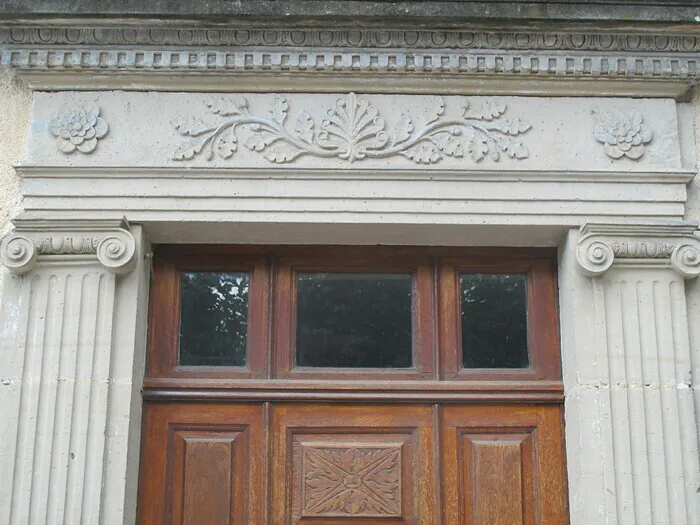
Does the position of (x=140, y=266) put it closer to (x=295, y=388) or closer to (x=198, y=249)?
(x=198, y=249)

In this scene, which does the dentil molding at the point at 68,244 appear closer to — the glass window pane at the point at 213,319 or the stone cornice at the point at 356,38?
the glass window pane at the point at 213,319

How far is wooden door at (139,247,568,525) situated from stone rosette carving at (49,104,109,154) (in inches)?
21.3

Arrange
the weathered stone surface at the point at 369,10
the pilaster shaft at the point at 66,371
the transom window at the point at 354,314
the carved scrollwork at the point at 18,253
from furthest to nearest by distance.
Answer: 1. the transom window at the point at 354,314
2. the weathered stone surface at the point at 369,10
3. the carved scrollwork at the point at 18,253
4. the pilaster shaft at the point at 66,371

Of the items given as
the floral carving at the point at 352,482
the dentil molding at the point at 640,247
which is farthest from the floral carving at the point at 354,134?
the floral carving at the point at 352,482

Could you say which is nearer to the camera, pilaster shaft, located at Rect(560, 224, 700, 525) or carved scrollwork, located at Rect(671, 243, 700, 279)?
pilaster shaft, located at Rect(560, 224, 700, 525)

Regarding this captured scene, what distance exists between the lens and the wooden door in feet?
11.8

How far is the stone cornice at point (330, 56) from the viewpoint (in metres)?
3.65

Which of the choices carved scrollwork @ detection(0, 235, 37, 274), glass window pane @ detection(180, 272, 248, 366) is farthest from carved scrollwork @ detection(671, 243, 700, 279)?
carved scrollwork @ detection(0, 235, 37, 274)

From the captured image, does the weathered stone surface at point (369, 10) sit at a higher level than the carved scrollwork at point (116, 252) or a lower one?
higher

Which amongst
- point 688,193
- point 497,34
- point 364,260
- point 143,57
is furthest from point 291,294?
point 688,193

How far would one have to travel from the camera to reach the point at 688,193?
3652 mm

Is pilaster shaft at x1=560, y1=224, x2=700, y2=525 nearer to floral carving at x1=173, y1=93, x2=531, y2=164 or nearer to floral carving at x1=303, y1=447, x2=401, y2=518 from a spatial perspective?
floral carving at x1=173, y1=93, x2=531, y2=164

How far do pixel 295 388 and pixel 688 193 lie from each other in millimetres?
1818

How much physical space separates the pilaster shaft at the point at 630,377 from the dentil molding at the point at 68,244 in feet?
5.93
